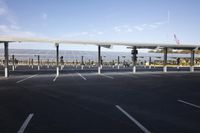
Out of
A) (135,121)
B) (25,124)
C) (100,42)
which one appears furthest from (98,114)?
(100,42)

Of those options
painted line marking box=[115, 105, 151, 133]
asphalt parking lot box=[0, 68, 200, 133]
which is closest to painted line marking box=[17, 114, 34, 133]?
asphalt parking lot box=[0, 68, 200, 133]

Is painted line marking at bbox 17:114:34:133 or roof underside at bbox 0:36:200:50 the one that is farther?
roof underside at bbox 0:36:200:50

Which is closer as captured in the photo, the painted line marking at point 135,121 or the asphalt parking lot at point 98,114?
the painted line marking at point 135,121

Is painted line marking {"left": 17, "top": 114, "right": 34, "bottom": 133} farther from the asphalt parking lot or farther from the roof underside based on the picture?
the roof underside

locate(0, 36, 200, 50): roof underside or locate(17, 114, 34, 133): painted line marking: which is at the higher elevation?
locate(0, 36, 200, 50): roof underside

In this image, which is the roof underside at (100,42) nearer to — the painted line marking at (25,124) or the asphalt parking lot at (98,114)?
the asphalt parking lot at (98,114)

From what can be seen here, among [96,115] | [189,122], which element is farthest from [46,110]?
[189,122]

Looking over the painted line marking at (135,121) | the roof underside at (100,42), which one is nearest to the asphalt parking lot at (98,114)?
the painted line marking at (135,121)

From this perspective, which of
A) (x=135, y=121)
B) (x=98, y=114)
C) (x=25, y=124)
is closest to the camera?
(x=25, y=124)

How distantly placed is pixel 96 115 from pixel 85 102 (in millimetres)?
2279

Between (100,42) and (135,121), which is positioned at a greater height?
(100,42)

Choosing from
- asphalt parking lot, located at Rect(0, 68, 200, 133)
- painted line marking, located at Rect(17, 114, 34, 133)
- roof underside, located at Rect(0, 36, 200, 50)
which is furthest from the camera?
roof underside, located at Rect(0, 36, 200, 50)

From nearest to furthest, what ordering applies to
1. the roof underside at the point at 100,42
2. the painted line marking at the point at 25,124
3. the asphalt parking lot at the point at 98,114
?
the painted line marking at the point at 25,124, the asphalt parking lot at the point at 98,114, the roof underside at the point at 100,42

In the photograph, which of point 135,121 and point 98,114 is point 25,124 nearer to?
point 98,114
